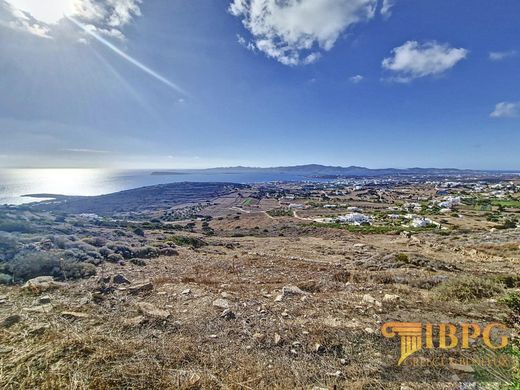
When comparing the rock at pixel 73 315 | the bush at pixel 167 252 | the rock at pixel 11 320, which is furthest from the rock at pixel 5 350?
the bush at pixel 167 252

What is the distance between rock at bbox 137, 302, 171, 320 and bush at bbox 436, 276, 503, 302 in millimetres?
6023

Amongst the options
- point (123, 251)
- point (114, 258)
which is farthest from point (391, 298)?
→ point (123, 251)

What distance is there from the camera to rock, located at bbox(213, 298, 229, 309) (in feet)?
17.4

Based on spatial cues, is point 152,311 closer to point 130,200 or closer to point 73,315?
point 73,315

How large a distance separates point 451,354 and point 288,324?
7.73ft

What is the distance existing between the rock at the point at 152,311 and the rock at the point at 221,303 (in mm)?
963

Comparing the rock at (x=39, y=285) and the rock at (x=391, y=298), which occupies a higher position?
the rock at (x=39, y=285)

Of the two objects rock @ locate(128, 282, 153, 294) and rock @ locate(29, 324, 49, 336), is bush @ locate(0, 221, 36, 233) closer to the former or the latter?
rock @ locate(128, 282, 153, 294)

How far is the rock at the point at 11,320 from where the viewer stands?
3803 mm

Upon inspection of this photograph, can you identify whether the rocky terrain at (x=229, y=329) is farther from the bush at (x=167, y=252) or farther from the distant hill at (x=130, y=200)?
the distant hill at (x=130, y=200)

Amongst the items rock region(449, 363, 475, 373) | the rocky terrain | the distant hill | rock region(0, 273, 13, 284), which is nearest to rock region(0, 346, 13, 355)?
the rocky terrain

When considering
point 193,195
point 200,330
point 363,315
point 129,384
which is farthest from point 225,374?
point 193,195

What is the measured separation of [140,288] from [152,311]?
153 centimetres

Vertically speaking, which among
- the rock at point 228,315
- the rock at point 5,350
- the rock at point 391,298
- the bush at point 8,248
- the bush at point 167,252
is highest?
the rock at point 5,350
